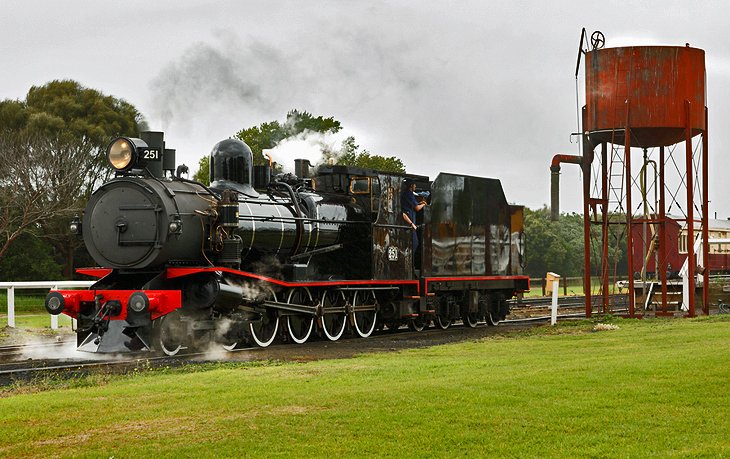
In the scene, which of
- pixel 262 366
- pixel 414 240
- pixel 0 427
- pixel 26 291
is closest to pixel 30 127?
pixel 26 291

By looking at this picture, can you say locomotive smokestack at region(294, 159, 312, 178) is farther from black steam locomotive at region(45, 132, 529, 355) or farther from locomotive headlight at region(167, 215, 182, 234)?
locomotive headlight at region(167, 215, 182, 234)

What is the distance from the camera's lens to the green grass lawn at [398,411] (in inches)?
314

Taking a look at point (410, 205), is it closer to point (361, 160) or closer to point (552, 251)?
point (361, 160)

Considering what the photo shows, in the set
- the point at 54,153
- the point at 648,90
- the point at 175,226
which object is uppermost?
the point at 54,153

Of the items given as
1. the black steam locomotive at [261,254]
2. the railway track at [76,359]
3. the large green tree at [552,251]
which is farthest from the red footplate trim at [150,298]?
the large green tree at [552,251]

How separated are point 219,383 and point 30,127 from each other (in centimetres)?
3625

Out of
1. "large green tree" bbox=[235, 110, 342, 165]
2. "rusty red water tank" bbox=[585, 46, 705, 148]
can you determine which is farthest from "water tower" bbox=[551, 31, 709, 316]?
"large green tree" bbox=[235, 110, 342, 165]

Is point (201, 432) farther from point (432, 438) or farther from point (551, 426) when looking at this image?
point (551, 426)

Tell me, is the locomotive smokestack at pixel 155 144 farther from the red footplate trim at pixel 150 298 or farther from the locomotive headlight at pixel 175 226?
the red footplate trim at pixel 150 298

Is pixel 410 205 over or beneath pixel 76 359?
over

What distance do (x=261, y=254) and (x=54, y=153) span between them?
87.7 ft

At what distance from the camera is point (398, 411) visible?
9266 mm

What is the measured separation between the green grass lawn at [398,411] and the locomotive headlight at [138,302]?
5.27ft

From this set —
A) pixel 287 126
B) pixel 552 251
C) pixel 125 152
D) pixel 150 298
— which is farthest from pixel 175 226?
pixel 552 251
